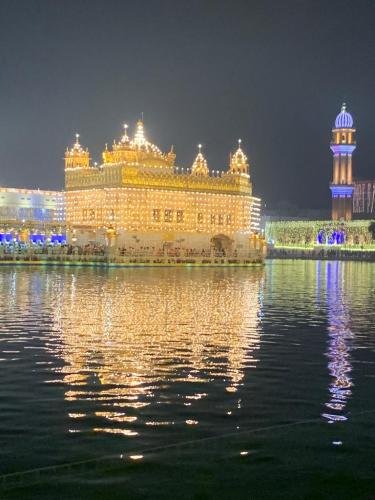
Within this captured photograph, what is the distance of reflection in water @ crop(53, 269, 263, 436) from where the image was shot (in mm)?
12727

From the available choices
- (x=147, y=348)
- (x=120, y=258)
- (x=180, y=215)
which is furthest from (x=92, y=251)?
(x=147, y=348)

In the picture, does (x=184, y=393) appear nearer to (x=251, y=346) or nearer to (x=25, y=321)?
(x=251, y=346)

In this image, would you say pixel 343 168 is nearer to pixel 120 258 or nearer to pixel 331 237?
pixel 331 237

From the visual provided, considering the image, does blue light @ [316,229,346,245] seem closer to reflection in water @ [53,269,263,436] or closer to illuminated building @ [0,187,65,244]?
illuminated building @ [0,187,65,244]

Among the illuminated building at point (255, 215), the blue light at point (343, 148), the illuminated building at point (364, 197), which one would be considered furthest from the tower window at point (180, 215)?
the illuminated building at point (364, 197)

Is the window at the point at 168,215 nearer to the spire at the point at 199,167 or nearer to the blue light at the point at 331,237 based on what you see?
the spire at the point at 199,167

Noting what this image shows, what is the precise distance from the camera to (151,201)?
7700 centimetres

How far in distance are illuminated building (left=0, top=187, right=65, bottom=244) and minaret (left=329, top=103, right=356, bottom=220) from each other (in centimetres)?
6574

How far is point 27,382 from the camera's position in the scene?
13.8 metres

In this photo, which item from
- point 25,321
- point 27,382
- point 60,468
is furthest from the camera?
point 25,321

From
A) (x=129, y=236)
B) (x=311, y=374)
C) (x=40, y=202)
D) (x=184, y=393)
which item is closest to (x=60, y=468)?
(x=184, y=393)

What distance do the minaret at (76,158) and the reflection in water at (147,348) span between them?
53.2m

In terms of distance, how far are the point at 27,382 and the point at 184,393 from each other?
2720mm

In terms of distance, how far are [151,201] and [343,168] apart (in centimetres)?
7497
